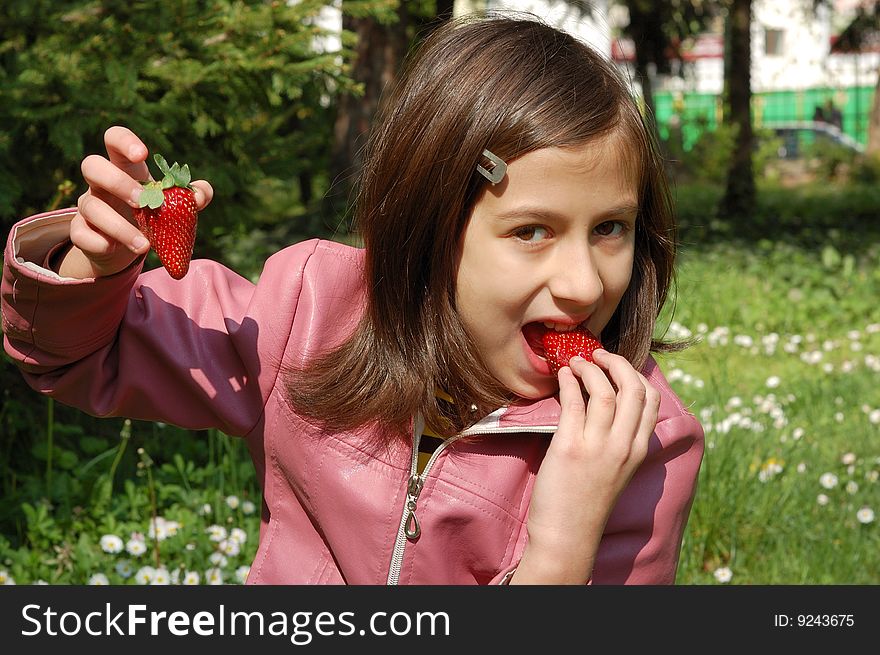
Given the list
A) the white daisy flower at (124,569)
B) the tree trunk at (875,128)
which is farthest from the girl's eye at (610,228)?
the tree trunk at (875,128)

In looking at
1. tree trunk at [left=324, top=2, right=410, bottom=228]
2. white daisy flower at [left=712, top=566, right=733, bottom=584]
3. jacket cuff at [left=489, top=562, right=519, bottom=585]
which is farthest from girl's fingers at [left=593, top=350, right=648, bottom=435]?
tree trunk at [left=324, top=2, right=410, bottom=228]

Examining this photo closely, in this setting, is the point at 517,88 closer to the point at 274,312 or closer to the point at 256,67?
the point at 274,312

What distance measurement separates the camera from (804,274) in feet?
24.5

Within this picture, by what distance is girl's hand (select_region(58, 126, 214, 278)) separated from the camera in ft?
5.17

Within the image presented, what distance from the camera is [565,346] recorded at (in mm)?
1763

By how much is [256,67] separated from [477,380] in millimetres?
2061

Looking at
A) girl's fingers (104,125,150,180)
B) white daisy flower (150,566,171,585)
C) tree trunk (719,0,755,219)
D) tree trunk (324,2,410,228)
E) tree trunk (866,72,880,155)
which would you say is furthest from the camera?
tree trunk (866,72,880,155)

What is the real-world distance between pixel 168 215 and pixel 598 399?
683 mm

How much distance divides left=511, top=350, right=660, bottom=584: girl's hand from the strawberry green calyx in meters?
0.63

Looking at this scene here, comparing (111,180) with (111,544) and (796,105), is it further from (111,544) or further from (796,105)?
(796,105)

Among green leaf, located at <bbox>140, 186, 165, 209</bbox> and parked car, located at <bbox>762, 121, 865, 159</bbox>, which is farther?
parked car, located at <bbox>762, 121, 865, 159</bbox>

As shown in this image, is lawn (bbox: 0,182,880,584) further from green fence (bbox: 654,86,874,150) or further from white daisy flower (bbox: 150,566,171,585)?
green fence (bbox: 654,86,874,150)

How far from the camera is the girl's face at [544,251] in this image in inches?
66.4

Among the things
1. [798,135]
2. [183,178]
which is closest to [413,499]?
[183,178]
